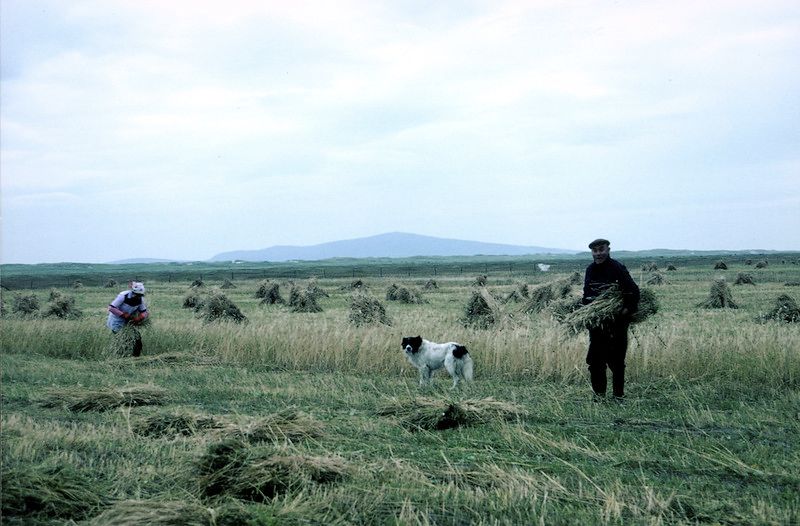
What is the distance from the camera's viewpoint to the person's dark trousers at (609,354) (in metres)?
9.15

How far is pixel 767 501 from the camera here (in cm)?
494

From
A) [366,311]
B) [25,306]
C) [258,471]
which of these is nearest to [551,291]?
[366,311]

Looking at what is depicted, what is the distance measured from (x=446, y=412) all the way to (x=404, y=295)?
84.1ft

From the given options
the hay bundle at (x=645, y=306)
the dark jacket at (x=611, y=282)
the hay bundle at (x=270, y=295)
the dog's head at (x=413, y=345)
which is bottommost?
the hay bundle at (x=270, y=295)

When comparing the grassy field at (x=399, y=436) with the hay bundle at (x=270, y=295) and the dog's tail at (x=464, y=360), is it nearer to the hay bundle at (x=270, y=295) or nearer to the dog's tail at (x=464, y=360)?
the dog's tail at (x=464, y=360)

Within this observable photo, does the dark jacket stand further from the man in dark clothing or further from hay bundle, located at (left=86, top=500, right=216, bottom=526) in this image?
hay bundle, located at (left=86, top=500, right=216, bottom=526)

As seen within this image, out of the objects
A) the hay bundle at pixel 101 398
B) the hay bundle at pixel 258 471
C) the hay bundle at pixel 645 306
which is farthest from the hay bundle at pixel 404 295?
the hay bundle at pixel 258 471

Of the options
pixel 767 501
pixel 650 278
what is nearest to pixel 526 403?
pixel 767 501

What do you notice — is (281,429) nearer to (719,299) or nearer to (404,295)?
(719,299)

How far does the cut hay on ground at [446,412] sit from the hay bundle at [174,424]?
6.65 feet

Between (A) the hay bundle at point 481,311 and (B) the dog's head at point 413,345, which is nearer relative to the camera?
(B) the dog's head at point 413,345

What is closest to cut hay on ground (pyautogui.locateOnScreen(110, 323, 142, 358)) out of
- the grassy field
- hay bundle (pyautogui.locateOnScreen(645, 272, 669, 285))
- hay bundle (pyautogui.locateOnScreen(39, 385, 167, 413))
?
the grassy field

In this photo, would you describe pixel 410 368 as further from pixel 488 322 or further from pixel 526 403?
pixel 488 322

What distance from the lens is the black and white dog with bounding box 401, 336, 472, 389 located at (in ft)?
35.0
